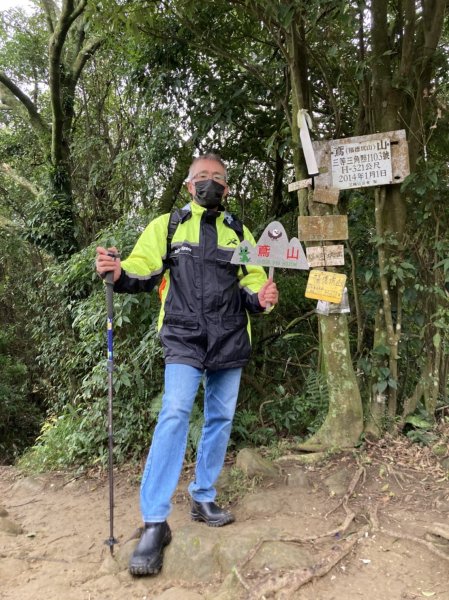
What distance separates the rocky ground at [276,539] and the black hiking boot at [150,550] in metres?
0.05

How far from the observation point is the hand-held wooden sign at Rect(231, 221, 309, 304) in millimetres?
3107

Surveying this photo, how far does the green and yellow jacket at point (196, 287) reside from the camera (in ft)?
9.69

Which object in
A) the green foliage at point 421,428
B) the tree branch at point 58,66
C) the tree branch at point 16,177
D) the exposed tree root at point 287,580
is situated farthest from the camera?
the tree branch at point 16,177

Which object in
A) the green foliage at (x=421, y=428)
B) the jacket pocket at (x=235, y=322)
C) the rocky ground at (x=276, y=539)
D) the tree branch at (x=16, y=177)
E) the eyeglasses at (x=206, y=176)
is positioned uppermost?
the tree branch at (x=16, y=177)

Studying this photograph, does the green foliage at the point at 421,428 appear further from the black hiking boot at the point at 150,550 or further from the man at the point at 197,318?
the black hiking boot at the point at 150,550

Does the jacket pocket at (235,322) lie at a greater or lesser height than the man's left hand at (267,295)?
lesser

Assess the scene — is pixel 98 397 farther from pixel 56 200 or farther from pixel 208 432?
pixel 56 200

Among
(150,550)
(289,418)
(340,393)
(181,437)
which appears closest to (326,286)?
(340,393)

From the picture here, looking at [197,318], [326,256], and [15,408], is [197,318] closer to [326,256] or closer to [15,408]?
[326,256]

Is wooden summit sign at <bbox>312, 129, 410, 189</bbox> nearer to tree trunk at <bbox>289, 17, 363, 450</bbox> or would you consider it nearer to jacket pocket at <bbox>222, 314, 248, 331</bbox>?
tree trunk at <bbox>289, 17, 363, 450</bbox>

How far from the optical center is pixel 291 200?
5.57 metres

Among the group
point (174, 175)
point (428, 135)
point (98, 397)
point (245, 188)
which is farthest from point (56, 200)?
point (428, 135)

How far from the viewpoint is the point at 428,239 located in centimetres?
399

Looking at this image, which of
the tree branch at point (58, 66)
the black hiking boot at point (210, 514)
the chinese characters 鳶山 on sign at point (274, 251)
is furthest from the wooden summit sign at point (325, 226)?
the tree branch at point (58, 66)
